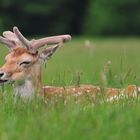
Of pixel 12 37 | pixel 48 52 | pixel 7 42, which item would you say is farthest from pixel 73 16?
pixel 7 42

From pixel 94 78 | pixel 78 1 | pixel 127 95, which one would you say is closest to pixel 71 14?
pixel 78 1

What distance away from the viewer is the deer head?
8.68 meters

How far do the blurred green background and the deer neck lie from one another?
4380 cm

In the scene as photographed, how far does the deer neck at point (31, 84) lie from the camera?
343 inches

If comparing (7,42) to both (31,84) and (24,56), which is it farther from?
(31,84)

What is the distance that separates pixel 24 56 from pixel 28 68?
15cm

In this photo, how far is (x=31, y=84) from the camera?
8.83 meters

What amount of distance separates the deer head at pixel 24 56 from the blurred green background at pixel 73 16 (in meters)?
43.6

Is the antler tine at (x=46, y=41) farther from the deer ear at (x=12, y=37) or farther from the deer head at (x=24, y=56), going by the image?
the deer ear at (x=12, y=37)

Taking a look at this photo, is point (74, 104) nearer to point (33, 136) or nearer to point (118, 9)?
point (33, 136)

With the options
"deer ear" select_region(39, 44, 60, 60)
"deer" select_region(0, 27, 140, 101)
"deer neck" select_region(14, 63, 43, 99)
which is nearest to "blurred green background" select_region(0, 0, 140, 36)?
"deer ear" select_region(39, 44, 60, 60)

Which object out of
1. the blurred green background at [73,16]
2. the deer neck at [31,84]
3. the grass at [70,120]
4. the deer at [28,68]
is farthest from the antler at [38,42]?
the blurred green background at [73,16]

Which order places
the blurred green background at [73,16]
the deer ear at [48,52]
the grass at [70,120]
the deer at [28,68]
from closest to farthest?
1. the grass at [70,120]
2. the deer at [28,68]
3. the deer ear at [48,52]
4. the blurred green background at [73,16]

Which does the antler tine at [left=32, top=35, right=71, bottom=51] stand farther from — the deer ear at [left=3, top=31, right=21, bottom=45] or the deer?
the deer ear at [left=3, top=31, right=21, bottom=45]
